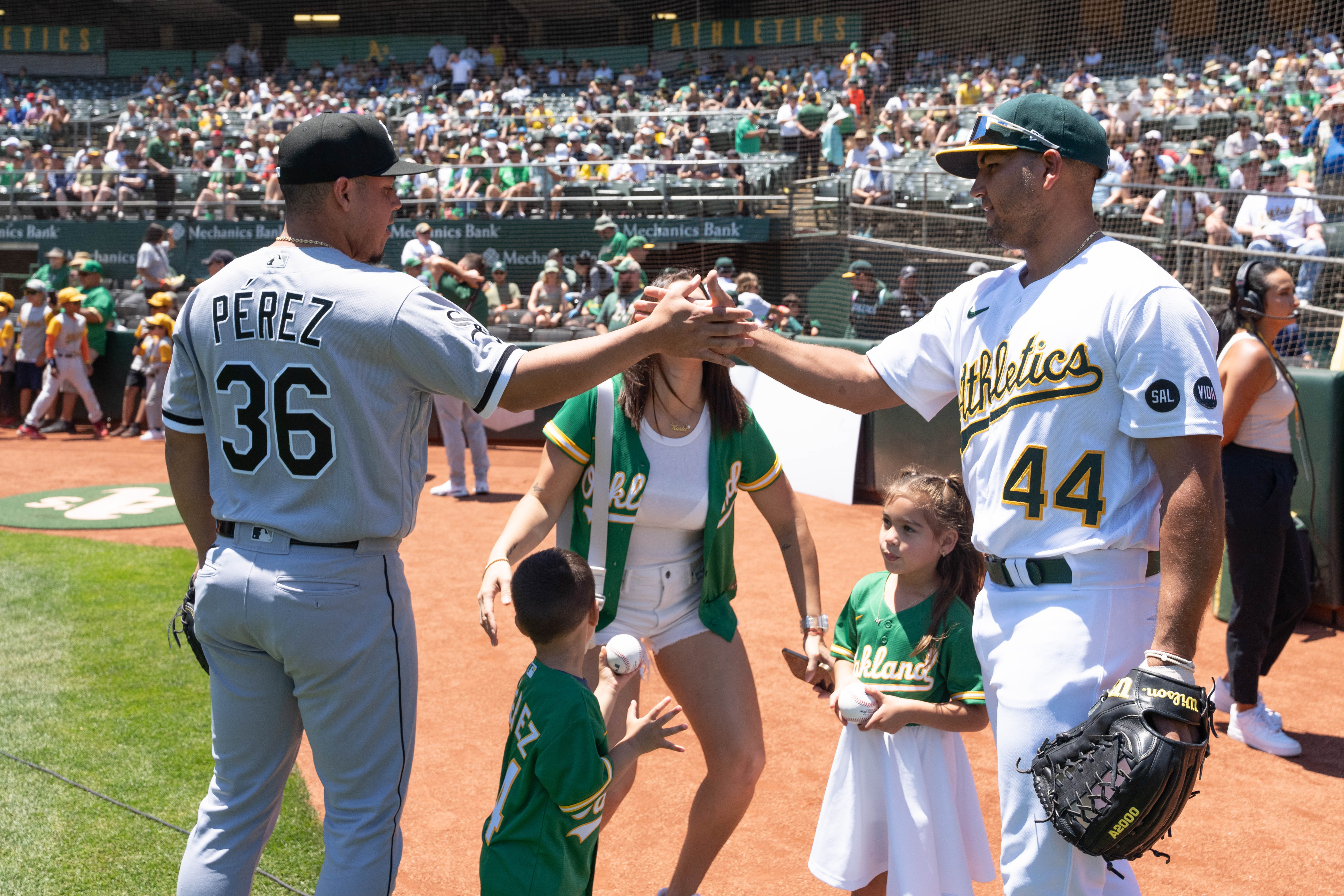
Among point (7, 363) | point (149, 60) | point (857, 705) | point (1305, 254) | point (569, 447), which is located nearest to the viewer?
point (857, 705)

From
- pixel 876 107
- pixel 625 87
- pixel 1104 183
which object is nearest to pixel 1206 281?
pixel 1104 183

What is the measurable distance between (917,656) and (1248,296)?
2.92 meters

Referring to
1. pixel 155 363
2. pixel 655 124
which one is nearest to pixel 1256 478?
pixel 155 363

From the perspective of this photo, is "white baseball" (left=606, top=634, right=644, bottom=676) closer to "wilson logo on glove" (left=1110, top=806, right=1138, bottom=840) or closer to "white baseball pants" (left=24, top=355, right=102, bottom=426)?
"wilson logo on glove" (left=1110, top=806, right=1138, bottom=840)

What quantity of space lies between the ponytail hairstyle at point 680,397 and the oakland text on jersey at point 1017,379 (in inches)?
34.1

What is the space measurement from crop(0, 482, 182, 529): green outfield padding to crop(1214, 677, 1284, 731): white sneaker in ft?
24.7

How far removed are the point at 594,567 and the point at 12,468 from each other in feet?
35.5

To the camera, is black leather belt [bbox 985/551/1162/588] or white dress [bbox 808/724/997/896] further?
white dress [bbox 808/724/997/896]

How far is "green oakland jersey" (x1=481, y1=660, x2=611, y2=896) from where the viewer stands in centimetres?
226

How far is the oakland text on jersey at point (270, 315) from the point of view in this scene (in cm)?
230

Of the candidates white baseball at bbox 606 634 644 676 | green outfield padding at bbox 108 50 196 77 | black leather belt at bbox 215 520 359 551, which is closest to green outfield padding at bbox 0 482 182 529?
black leather belt at bbox 215 520 359 551

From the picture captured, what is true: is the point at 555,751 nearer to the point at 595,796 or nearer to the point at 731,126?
the point at 595,796

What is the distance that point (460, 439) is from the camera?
9508 mm

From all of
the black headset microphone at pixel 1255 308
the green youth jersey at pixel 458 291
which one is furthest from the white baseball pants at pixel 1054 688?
the green youth jersey at pixel 458 291
